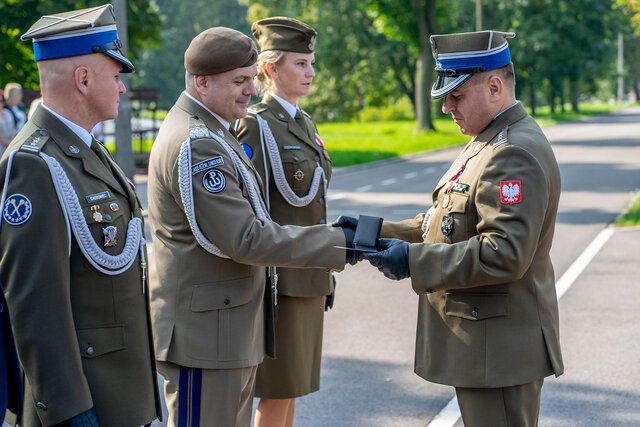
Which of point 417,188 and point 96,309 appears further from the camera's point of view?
point 417,188

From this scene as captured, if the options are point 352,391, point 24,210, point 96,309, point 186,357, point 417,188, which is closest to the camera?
point 24,210

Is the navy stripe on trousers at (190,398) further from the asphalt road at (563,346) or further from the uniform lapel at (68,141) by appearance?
the asphalt road at (563,346)

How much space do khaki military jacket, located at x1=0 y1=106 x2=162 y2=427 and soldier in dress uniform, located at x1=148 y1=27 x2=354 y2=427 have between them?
204 millimetres

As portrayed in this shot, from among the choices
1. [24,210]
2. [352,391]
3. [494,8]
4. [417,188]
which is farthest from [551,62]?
[24,210]

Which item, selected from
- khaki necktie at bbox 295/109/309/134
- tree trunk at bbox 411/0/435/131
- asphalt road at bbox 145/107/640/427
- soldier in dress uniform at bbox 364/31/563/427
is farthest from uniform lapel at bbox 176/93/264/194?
tree trunk at bbox 411/0/435/131

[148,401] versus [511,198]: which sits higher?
[511,198]

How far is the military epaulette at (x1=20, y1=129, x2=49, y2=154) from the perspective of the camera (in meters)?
2.63

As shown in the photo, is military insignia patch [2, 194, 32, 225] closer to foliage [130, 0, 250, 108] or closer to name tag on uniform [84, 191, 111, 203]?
name tag on uniform [84, 191, 111, 203]

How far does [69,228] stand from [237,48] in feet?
3.40

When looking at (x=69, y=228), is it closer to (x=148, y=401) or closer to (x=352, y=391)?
(x=148, y=401)

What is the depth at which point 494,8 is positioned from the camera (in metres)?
46.9

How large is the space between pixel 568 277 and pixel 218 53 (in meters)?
6.29

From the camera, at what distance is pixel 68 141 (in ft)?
9.12

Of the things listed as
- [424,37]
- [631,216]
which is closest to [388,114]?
[424,37]
